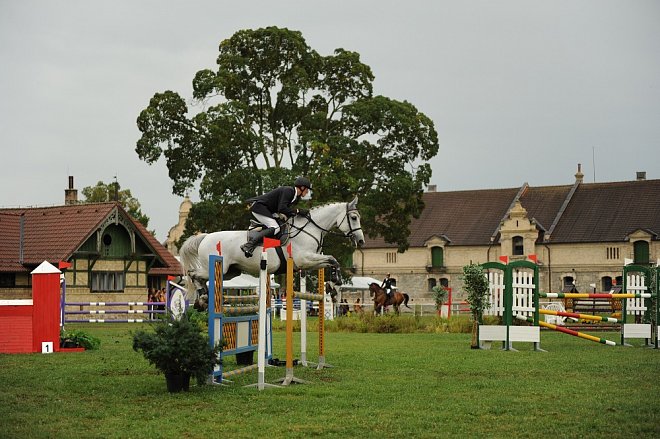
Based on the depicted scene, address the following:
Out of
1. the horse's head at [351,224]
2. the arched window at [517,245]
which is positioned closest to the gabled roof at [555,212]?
the arched window at [517,245]

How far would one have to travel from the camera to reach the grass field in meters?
8.28

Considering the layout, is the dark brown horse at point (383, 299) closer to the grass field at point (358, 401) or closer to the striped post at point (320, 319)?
the grass field at point (358, 401)

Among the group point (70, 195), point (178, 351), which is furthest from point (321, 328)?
point (70, 195)

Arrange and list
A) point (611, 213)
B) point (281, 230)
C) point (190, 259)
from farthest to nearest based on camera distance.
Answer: point (611, 213) < point (190, 259) < point (281, 230)

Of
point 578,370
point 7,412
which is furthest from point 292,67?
point 7,412

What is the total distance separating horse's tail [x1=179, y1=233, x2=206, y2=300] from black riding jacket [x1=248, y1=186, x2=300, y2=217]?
4.56 feet

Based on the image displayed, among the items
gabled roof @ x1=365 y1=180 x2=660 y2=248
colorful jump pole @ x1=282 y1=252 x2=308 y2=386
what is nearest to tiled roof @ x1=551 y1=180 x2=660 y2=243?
gabled roof @ x1=365 y1=180 x2=660 y2=248

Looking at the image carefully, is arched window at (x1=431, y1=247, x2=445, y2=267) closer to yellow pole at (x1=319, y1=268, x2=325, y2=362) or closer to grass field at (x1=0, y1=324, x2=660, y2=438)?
grass field at (x1=0, y1=324, x2=660, y2=438)

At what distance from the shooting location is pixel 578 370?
13.4 m

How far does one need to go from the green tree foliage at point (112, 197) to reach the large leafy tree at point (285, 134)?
24915 mm

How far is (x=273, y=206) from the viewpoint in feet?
47.1

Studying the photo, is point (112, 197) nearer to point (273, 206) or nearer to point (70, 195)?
point (70, 195)

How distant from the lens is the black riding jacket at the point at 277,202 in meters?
14.2

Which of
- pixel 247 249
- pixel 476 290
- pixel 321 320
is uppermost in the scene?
pixel 247 249
